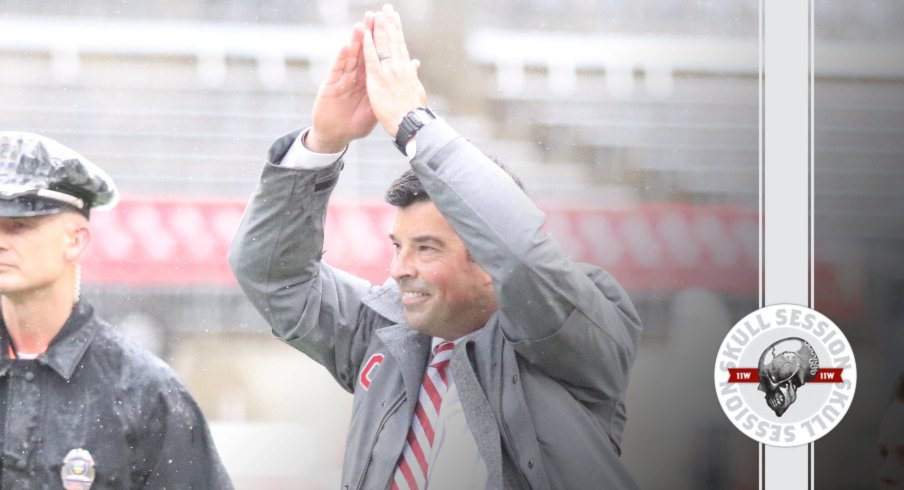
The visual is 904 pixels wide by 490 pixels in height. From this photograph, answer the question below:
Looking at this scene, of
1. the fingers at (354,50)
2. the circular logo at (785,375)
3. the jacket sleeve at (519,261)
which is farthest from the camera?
the circular logo at (785,375)

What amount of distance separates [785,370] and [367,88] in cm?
101

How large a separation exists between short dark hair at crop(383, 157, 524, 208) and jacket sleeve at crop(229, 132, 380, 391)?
0.38 ft

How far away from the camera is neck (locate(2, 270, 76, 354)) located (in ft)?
7.25

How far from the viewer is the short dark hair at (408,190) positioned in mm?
2191

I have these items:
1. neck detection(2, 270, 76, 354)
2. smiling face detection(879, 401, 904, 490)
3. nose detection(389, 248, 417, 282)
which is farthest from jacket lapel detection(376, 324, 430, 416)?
smiling face detection(879, 401, 904, 490)

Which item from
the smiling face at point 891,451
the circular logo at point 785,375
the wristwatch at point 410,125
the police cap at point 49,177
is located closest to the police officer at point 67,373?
the police cap at point 49,177

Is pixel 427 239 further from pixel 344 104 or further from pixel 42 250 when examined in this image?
pixel 42 250

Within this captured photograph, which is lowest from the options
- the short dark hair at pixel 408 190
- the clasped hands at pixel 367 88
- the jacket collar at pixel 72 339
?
the jacket collar at pixel 72 339

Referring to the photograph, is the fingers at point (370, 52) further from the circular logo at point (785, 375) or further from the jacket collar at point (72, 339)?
the circular logo at point (785, 375)

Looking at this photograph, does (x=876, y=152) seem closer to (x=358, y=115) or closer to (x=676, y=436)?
(x=676, y=436)

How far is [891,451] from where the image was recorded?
226 cm

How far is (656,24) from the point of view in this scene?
2.20 meters

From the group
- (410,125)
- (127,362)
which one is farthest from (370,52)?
(127,362)

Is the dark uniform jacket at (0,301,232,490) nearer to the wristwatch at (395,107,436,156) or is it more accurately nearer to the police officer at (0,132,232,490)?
the police officer at (0,132,232,490)
